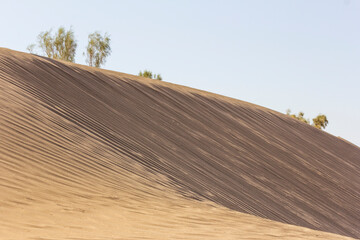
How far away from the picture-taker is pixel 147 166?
10.8m

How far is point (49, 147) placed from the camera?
9.48m

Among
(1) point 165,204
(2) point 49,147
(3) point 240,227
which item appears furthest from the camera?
(2) point 49,147

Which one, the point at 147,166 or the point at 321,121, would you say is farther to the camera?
the point at 321,121

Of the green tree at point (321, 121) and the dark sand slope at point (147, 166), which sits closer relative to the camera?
the dark sand slope at point (147, 166)

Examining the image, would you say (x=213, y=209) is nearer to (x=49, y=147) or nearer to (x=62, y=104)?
(x=49, y=147)

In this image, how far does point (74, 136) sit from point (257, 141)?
31.8 feet

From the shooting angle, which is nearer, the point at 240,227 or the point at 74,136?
the point at 240,227

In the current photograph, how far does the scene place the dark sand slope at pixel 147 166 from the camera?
6.62 meters

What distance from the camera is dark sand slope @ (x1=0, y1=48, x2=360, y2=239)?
662 cm

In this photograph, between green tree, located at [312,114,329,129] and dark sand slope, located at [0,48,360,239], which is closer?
dark sand slope, located at [0,48,360,239]

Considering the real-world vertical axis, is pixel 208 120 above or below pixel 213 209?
above

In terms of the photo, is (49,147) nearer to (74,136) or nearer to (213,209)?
(74,136)

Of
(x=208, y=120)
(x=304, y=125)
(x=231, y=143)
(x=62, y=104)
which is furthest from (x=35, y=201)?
(x=304, y=125)

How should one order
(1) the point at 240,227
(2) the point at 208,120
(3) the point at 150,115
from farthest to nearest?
(2) the point at 208,120
(3) the point at 150,115
(1) the point at 240,227
